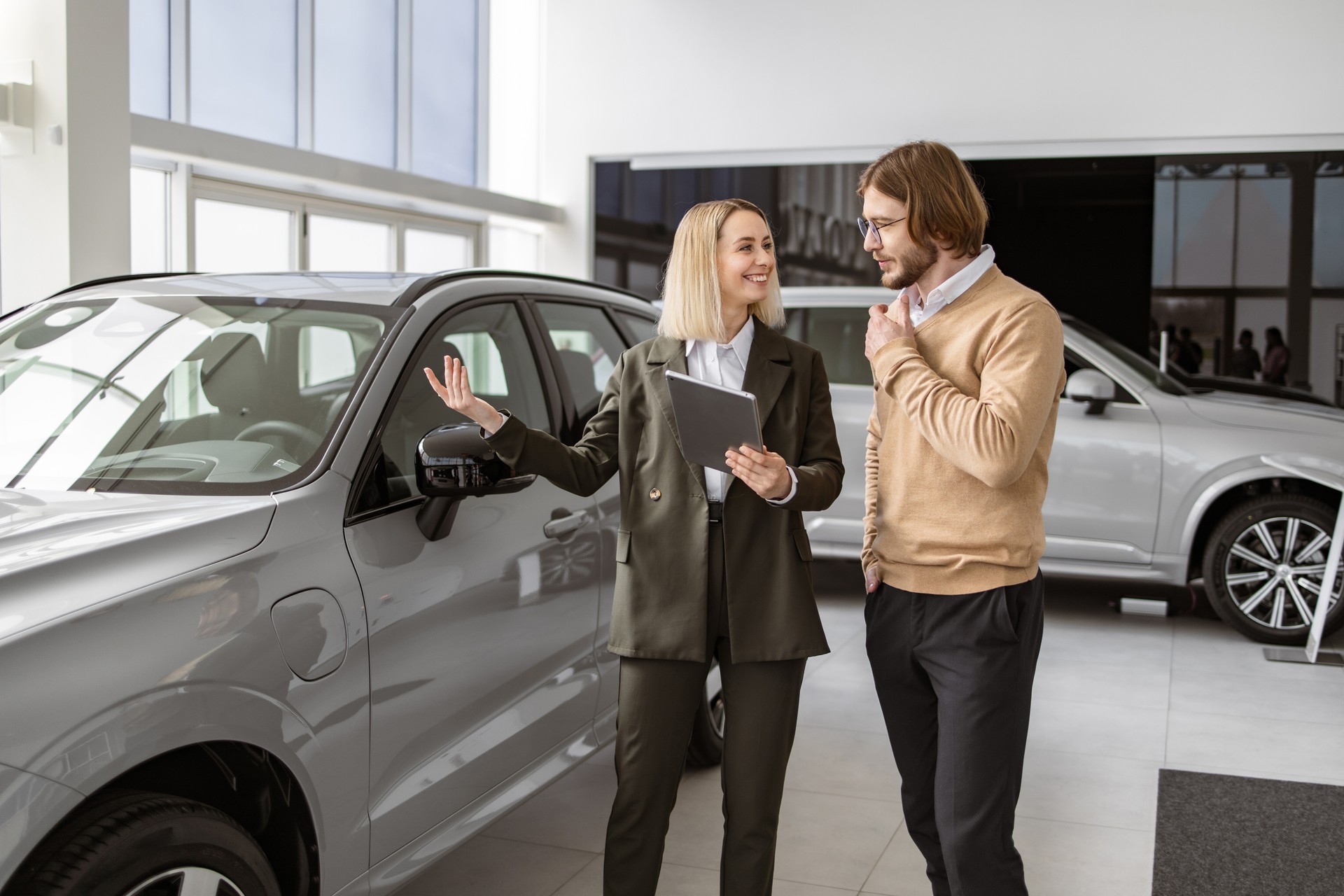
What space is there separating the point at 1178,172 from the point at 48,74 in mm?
7798

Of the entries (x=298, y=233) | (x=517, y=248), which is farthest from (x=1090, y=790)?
(x=517, y=248)

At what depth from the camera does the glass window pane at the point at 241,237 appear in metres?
7.89

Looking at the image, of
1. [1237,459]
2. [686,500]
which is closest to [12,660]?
[686,500]

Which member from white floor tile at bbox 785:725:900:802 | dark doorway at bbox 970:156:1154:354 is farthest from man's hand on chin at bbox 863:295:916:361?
dark doorway at bbox 970:156:1154:354

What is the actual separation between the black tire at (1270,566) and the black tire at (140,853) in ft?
17.3

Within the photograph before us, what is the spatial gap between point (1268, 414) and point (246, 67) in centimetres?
695

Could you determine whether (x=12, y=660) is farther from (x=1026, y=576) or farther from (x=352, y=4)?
(x=352, y=4)

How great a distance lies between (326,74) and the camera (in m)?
9.38

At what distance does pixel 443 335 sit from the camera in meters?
A: 2.84

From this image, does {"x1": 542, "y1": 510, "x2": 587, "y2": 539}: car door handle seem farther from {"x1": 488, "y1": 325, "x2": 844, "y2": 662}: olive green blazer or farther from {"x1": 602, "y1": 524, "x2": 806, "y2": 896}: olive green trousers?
{"x1": 602, "y1": 524, "x2": 806, "y2": 896}: olive green trousers

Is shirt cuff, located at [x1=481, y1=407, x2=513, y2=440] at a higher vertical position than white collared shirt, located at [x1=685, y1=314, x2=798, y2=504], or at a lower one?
Result: lower

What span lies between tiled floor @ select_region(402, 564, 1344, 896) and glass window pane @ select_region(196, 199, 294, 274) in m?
4.87

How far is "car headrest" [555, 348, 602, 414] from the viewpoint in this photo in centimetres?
334

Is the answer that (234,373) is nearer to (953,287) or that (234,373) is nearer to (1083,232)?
(953,287)
